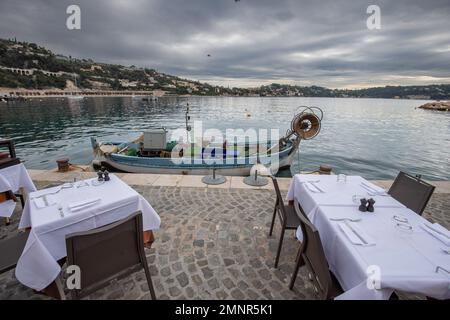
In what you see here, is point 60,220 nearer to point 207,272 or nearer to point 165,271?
point 165,271

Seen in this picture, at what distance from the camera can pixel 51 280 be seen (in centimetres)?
216

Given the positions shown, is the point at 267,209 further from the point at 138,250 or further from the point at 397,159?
the point at 397,159

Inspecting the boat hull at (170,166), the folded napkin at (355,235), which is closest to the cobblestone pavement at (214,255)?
the folded napkin at (355,235)

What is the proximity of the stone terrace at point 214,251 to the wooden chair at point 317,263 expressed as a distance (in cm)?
63

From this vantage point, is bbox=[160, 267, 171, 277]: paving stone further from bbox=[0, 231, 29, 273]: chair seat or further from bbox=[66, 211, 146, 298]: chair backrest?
bbox=[0, 231, 29, 273]: chair seat

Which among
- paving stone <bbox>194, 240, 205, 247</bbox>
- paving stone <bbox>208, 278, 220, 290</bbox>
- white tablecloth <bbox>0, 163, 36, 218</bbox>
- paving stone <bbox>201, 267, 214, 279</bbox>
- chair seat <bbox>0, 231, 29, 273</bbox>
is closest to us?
chair seat <bbox>0, 231, 29, 273</bbox>

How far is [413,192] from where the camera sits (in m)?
3.01

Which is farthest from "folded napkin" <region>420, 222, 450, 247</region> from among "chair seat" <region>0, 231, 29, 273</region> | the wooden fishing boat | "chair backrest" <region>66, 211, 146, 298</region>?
the wooden fishing boat

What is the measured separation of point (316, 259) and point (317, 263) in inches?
1.6

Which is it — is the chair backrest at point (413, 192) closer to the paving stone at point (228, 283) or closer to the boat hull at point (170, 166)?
the paving stone at point (228, 283)

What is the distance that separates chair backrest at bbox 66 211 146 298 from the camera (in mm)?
1867

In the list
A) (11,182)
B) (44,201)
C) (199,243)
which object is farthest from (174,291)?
(11,182)
